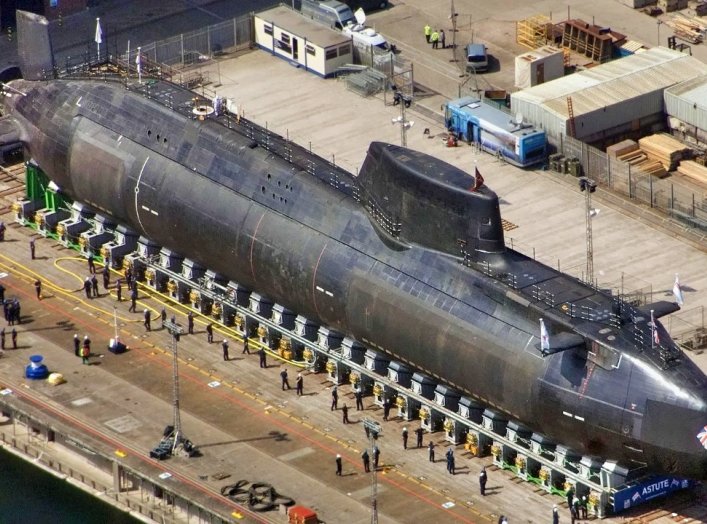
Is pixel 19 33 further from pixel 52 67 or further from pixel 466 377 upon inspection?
pixel 466 377

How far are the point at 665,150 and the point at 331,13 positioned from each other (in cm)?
2936

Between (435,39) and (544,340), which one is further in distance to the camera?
(435,39)

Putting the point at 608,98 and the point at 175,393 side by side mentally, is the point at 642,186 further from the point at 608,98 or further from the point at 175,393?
the point at 175,393

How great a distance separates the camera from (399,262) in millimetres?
119375

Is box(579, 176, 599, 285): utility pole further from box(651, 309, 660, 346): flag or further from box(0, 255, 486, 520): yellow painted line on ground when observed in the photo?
box(651, 309, 660, 346): flag

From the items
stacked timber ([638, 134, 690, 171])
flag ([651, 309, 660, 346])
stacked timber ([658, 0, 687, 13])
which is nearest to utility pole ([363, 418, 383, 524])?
flag ([651, 309, 660, 346])

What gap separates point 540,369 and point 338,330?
15374mm

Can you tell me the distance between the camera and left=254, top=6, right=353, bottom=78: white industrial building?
159m

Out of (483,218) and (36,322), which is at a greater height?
(483,218)

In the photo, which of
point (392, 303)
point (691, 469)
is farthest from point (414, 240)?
point (691, 469)

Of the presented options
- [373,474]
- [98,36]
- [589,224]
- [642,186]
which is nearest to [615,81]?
[642,186]

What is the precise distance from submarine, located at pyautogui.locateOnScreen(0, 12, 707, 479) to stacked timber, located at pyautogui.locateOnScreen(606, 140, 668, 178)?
85.3 ft

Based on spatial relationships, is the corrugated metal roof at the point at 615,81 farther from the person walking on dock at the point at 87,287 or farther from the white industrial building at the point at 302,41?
the person walking on dock at the point at 87,287

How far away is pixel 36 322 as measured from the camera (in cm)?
13150
